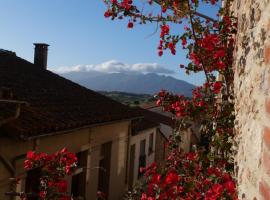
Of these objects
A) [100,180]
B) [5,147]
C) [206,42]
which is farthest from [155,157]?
[206,42]

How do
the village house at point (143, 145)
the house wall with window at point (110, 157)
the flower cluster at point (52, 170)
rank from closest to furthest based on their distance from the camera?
1. the flower cluster at point (52, 170)
2. the house wall with window at point (110, 157)
3. the village house at point (143, 145)

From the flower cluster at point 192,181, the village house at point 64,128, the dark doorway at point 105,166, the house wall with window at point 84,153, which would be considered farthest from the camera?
the dark doorway at point 105,166

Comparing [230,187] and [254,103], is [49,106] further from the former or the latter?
[254,103]

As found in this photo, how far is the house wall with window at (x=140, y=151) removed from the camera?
17.4m

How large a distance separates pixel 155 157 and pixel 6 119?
1716cm

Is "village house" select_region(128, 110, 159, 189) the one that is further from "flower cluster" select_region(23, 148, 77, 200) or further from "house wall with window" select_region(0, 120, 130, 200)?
"flower cluster" select_region(23, 148, 77, 200)

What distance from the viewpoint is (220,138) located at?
4605 mm

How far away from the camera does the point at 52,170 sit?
485cm

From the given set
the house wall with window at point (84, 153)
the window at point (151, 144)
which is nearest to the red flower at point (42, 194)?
the house wall with window at point (84, 153)

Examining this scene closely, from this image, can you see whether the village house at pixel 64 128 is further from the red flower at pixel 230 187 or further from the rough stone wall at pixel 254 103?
the rough stone wall at pixel 254 103

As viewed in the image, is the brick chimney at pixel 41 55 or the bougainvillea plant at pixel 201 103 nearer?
the bougainvillea plant at pixel 201 103

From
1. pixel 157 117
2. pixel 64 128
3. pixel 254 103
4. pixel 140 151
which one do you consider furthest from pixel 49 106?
pixel 157 117

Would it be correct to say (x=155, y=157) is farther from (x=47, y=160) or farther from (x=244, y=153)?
(x=244, y=153)

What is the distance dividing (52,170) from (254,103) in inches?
112
